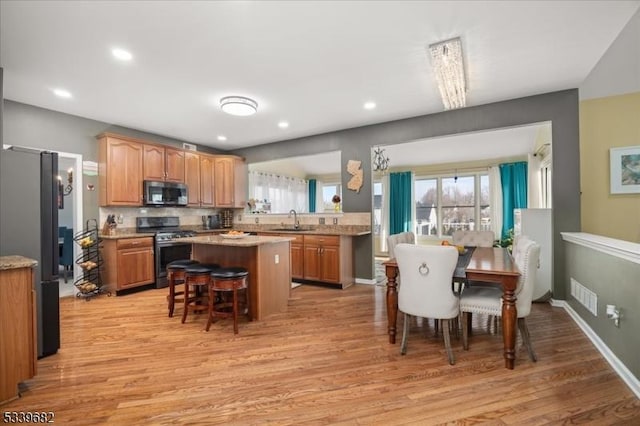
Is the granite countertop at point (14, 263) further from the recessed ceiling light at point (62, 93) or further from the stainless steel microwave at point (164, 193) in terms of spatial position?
the stainless steel microwave at point (164, 193)

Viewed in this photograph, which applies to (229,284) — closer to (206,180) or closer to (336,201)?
(336,201)

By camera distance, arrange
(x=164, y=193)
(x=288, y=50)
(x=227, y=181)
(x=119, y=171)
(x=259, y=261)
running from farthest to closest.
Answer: (x=227, y=181)
(x=164, y=193)
(x=119, y=171)
(x=259, y=261)
(x=288, y=50)

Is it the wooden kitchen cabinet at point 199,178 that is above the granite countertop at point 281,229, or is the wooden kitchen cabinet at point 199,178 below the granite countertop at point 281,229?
above

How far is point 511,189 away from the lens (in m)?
6.91

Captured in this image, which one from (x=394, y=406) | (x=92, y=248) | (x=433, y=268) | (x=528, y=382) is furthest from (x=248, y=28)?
(x=92, y=248)

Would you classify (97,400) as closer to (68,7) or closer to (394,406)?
(394,406)

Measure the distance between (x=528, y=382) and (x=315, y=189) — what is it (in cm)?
711

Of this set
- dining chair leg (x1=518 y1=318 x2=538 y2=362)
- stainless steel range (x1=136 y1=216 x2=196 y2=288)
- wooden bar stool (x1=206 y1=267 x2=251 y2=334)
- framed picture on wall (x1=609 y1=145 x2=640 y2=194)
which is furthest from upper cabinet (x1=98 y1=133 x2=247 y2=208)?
framed picture on wall (x1=609 y1=145 x2=640 y2=194)

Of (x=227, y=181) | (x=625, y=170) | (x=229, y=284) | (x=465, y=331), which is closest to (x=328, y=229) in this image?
(x=227, y=181)

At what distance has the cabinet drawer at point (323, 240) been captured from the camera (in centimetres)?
465

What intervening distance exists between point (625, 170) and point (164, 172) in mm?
6779

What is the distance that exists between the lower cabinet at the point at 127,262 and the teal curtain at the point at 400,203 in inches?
232

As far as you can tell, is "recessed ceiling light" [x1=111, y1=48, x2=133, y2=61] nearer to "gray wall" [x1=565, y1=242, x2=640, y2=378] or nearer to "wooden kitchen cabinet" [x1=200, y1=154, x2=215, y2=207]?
"wooden kitchen cabinet" [x1=200, y1=154, x2=215, y2=207]

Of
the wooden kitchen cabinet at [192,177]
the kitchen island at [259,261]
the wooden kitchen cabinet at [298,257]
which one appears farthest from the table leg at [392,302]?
the wooden kitchen cabinet at [192,177]
